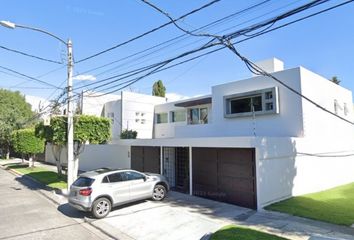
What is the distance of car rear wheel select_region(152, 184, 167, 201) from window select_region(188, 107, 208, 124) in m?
11.6

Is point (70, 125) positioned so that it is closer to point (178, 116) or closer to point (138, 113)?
point (178, 116)

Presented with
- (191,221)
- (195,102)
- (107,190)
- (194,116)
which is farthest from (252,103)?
(107,190)

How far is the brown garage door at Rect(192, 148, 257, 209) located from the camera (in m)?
11.6

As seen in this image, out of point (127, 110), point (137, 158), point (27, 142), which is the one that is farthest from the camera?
point (127, 110)

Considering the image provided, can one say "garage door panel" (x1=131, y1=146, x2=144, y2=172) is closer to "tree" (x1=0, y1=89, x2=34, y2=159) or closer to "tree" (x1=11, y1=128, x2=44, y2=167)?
"tree" (x1=11, y1=128, x2=44, y2=167)

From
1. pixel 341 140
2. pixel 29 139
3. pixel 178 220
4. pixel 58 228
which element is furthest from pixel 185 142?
pixel 29 139

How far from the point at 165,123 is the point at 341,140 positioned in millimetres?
16562

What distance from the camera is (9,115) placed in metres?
35.3

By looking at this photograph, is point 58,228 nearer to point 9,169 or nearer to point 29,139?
point 29,139

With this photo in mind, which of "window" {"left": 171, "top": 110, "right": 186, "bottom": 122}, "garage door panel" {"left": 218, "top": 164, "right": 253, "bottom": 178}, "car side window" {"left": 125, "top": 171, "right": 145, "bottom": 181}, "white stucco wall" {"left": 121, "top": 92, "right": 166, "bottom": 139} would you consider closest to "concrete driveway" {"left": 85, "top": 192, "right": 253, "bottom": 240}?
"car side window" {"left": 125, "top": 171, "right": 145, "bottom": 181}

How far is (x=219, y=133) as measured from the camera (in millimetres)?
18250

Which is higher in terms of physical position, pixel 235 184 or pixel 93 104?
pixel 93 104

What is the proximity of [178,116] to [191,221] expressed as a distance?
61.8 feet

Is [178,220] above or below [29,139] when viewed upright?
below
